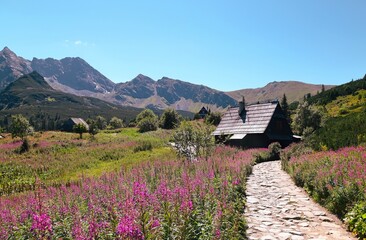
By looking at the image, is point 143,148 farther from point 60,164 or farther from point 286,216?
point 286,216

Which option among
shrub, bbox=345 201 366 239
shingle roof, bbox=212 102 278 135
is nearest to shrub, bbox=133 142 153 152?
shingle roof, bbox=212 102 278 135

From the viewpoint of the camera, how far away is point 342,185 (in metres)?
9.55

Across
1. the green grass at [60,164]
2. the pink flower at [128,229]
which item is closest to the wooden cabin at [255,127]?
the green grass at [60,164]

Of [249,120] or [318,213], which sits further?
[249,120]

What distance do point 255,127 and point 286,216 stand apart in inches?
1014

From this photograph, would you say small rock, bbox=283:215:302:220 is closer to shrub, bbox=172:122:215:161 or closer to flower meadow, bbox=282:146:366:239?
flower meadow, bbox=282:146:366:239

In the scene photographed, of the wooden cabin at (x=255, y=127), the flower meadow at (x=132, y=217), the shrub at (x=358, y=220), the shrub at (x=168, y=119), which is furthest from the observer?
the shrub at (x=168, y=119)

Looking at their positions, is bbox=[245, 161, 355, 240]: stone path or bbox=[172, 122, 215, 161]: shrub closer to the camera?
bbox=[245, 161, 355, 240]: stone path

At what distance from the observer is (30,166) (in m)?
24.5

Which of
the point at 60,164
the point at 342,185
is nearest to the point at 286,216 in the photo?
the point at 342,185

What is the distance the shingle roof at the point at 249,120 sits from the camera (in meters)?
34.6

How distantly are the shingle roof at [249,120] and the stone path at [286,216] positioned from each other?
21163 millimetres

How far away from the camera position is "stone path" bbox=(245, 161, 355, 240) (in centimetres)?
794

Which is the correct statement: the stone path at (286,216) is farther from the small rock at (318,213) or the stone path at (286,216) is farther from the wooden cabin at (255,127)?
the wooden cabin at (255,127)
